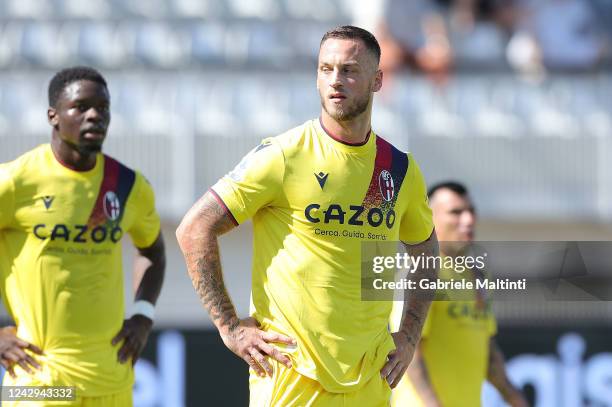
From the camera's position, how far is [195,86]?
47.8ft

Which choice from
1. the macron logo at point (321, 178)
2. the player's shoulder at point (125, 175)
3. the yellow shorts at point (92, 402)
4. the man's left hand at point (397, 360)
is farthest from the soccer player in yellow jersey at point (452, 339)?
the macron logo at point (321, 178)

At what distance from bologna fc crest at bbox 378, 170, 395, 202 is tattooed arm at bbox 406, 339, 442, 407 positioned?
1897 mm

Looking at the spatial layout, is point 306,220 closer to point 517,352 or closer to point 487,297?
point 487,297

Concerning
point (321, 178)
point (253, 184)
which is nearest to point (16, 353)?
point (253, 184)

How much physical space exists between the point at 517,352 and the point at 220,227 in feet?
21.1

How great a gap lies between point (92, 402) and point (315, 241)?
1882 millimetres

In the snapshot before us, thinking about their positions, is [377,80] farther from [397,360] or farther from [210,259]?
[397,360]

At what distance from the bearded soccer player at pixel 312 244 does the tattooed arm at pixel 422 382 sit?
167cm

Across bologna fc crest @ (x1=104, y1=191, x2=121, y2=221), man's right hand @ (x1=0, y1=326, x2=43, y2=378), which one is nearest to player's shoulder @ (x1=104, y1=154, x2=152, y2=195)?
bologna fc crest @ (x1=104, y1=191, x2=121, y2=221)

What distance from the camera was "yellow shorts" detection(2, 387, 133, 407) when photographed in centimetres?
668

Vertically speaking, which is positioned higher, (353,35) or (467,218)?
(353,35)

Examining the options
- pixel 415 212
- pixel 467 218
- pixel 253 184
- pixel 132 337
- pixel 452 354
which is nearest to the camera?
pixel 253 184

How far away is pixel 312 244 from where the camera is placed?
223 inches

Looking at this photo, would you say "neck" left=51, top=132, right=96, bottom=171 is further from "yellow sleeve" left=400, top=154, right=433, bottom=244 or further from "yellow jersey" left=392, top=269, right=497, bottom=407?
"yellow jersey" left=392, top=269, right=497, bottom=407
